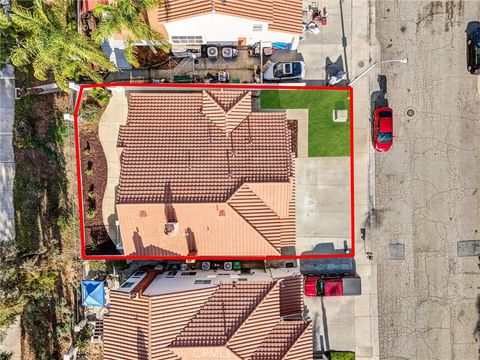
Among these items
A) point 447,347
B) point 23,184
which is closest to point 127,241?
point 23,184

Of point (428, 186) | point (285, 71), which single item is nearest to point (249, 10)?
point (285, 71)

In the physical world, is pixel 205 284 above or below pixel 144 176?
below

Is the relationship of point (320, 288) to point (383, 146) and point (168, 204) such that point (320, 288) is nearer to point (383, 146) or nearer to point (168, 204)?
point (383, 146)

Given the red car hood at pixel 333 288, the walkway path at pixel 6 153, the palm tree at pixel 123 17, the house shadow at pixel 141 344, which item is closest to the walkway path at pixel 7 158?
the walkway path at pixel 6 153

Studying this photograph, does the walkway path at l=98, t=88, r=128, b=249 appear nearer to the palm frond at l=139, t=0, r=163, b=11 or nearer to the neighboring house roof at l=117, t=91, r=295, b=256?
the neighboring house roof at l=117, t=91, r=295, b=256

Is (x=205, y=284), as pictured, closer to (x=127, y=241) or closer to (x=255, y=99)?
(x=127, y=241)

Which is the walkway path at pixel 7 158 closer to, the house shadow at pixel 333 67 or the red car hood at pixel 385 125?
the house shadow at pixel 333 67

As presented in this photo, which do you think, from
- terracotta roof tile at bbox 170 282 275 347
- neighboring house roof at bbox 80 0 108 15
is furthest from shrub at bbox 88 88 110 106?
terracotta roof tile at bbox 170 282 275 347
